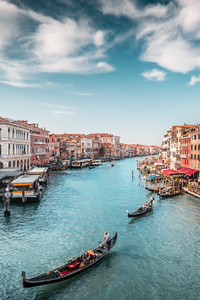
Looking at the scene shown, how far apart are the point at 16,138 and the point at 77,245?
3203 centimetres

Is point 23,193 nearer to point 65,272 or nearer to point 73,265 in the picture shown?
point 73,265

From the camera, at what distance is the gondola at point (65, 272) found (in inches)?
392

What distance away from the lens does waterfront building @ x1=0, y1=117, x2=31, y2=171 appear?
3781 cm

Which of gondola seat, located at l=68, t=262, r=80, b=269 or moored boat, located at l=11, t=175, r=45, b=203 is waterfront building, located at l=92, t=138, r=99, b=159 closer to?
moored boat, located at l=11, t=175, r=45, b=203

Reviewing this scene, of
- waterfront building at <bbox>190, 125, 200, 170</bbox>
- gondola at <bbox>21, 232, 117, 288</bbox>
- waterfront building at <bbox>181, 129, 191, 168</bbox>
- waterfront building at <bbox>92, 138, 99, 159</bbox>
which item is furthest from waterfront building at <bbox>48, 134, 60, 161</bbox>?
gondola at <bbox>21, 232, 117, 288</bbox>

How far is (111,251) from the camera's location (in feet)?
46.6

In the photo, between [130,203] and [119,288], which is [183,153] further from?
[119,288]

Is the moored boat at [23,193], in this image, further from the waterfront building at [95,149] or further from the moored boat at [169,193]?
the waterfront building at [95,149]

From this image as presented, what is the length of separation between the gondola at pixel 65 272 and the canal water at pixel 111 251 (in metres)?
0.48

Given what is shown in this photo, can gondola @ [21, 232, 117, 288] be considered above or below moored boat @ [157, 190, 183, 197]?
below

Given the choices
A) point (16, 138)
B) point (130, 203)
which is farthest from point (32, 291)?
point (16, 138)

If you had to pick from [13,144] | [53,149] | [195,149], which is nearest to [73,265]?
[195,149]

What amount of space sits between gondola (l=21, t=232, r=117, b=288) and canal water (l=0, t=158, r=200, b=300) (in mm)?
476

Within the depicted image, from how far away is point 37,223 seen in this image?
62.2 feet
